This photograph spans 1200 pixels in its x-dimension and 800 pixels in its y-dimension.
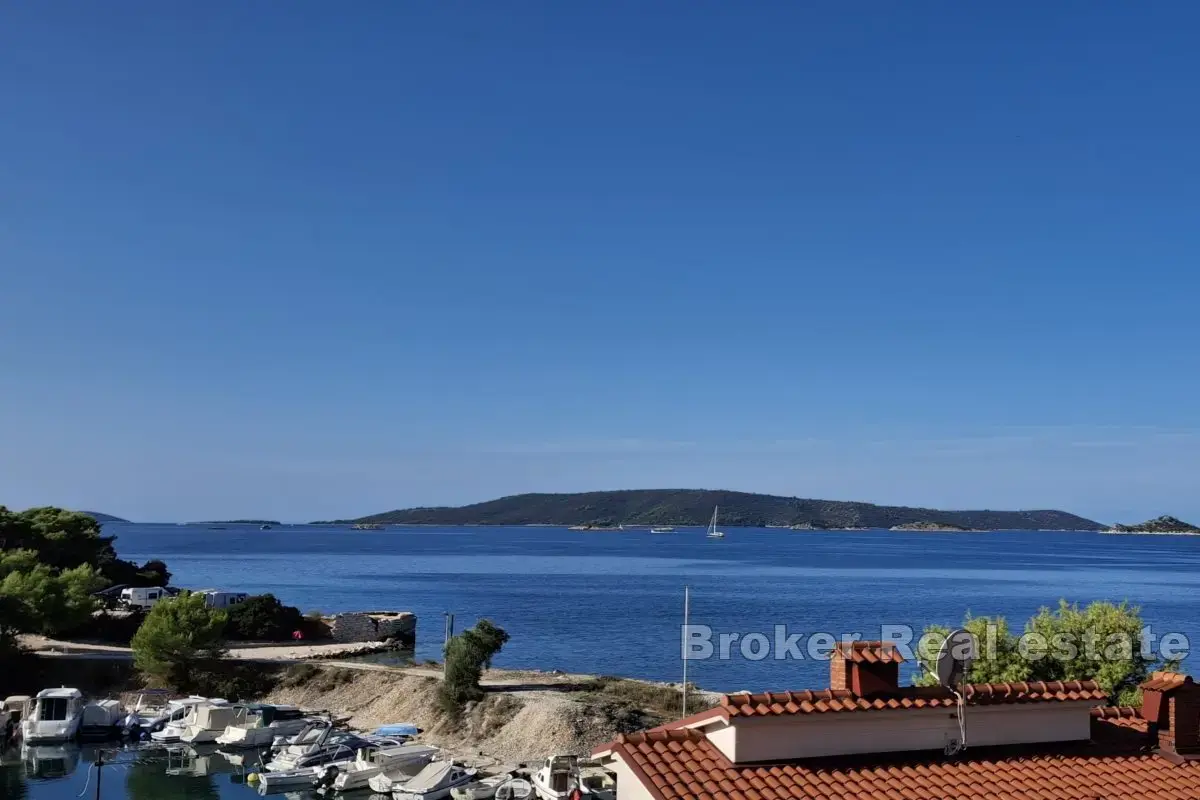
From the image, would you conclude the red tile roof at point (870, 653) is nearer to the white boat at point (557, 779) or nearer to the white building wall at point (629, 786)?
the white building wall at point (629, 786)

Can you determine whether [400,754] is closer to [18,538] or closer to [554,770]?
[554,770]

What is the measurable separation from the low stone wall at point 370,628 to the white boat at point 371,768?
1318 inches

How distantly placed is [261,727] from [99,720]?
6.96 metres

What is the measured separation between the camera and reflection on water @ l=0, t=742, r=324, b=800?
3350 centimetres

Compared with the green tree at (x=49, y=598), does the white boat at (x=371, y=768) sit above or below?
below

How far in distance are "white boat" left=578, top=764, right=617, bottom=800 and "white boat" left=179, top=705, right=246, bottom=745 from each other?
16.1m

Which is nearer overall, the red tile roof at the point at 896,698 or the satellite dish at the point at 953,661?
the red tile roof at the point at 896,698

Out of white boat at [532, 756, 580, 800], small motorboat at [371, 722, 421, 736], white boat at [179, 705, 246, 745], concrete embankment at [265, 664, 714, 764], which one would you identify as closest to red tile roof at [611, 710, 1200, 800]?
white boat at [532, 756, 580, 800]

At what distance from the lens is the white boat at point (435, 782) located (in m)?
31.5

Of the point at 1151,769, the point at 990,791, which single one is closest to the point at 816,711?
the point at 990,791

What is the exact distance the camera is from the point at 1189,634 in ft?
270

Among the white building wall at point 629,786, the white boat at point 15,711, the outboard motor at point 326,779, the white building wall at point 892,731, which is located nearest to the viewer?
the white building wall at point 629,786

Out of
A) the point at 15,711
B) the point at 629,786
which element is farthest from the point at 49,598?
the point at 629,786

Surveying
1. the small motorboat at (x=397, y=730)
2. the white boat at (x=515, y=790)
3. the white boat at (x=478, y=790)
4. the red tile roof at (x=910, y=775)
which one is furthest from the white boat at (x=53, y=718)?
the red tile roof at (x=910, y=775)
